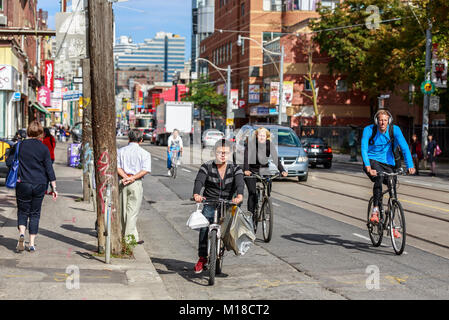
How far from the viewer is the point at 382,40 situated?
4366cm

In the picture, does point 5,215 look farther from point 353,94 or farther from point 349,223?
point 353,94

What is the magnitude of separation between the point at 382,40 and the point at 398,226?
121 ft

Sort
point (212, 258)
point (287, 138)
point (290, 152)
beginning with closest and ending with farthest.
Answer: point (212, 258) < point (290, 152) < point (287, 138)

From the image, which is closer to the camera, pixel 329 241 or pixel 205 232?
pixel 205 232

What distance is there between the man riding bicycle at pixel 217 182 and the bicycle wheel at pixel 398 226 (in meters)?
2.71

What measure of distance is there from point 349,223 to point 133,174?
4910mm

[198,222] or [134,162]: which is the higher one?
[134,162]

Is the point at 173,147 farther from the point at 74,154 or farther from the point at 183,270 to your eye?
the point at 183,270

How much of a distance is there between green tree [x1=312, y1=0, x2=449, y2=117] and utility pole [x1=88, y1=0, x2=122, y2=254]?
72.9ft

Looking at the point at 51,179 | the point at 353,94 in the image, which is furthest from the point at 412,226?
the point at 353,94

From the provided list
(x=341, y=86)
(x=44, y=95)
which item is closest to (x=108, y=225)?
(x=44, y=95)

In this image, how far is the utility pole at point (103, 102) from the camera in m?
8.29

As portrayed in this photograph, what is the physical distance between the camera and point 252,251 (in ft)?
30.9

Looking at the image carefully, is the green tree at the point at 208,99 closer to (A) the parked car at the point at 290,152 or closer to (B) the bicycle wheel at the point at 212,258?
(A) the parked car at the point at 290,152
